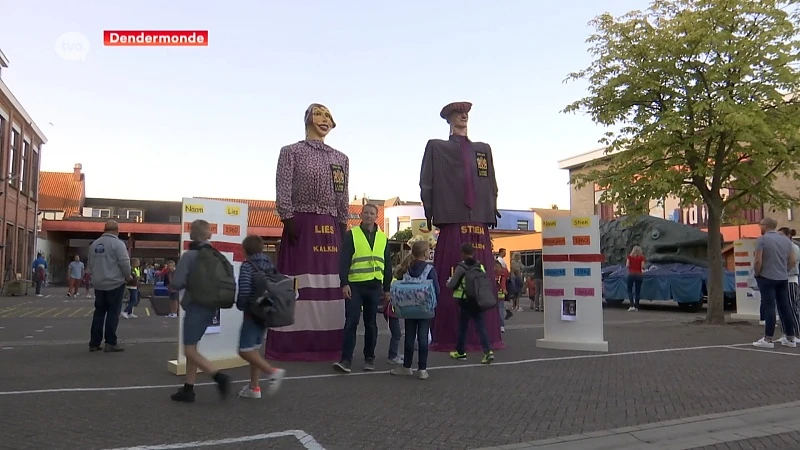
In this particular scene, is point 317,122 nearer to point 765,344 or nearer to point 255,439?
point 255,439

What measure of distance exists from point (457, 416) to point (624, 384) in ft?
7.61

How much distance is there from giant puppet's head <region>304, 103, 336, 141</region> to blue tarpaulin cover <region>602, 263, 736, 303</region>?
12542mm

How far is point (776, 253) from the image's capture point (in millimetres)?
9312

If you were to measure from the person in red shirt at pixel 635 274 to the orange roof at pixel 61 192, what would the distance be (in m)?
46.4

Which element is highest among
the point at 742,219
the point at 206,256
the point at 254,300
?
the point at 742,219

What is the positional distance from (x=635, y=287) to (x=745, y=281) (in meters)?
4.91

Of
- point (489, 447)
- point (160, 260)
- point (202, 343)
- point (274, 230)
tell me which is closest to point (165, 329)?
point (202, 343)

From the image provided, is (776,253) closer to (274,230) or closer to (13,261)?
(13,261)

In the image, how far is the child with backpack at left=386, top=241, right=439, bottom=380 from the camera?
6.84 m

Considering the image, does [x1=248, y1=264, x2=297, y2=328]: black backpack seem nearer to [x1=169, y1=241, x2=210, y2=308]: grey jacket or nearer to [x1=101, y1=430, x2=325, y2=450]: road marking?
[x1=169, y1=241, x2=210, y2=308]: grey jacket

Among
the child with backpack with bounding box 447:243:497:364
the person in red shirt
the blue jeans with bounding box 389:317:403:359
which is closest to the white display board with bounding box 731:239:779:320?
the person in red shirt

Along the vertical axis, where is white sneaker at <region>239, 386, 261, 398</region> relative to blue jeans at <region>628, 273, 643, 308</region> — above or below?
below

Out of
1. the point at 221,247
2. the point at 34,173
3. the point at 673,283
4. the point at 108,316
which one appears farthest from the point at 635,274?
the point at 34,173

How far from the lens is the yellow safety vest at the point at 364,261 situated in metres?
7.11
